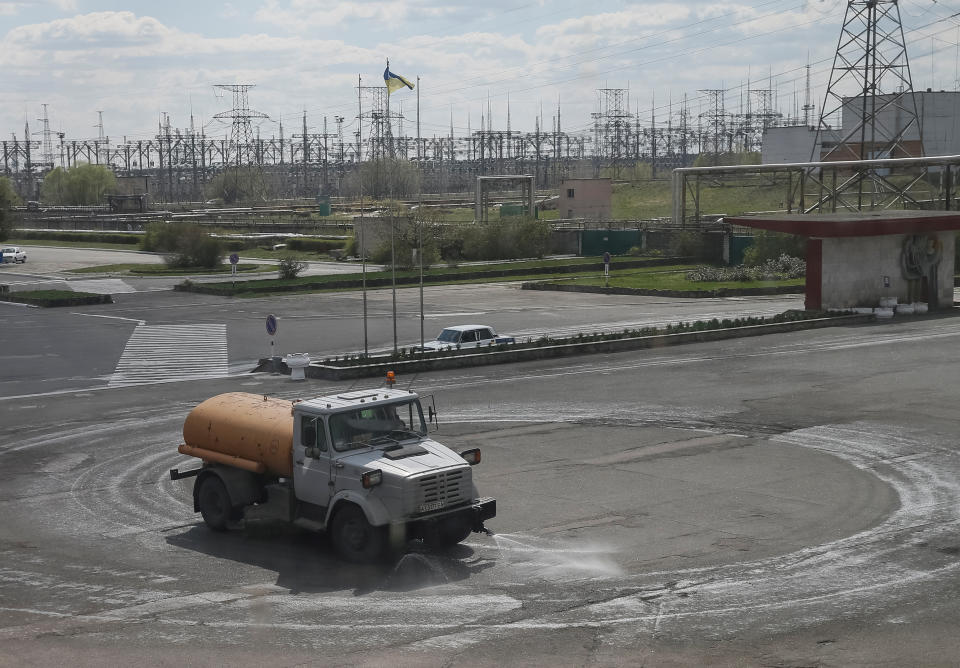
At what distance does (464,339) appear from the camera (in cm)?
3431

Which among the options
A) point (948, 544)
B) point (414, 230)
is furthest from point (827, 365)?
point (414, 230)

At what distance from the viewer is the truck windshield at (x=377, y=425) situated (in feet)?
47.2

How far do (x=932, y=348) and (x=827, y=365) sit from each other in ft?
16.9

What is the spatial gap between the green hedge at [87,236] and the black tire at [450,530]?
84.3m

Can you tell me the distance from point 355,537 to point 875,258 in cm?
3466

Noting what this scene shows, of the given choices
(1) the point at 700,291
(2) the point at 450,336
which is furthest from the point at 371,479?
(1) the point at 700,291

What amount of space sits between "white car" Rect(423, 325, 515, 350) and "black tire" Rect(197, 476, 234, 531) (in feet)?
59.5

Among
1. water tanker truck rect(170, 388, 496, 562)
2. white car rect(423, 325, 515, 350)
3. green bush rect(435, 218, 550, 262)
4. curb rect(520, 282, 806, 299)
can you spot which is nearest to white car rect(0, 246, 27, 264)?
green bush rect(435, 218, 550, 262)

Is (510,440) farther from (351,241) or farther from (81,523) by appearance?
(351,241)

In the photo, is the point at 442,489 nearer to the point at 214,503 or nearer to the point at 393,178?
the point at 214,503

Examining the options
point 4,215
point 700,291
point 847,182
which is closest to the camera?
point 700,291

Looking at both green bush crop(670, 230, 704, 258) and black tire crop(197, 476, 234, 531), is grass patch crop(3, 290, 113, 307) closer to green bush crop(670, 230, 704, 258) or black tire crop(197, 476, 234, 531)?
green bush crop(670, 230, 704, 258)

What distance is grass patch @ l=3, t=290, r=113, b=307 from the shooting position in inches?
2028

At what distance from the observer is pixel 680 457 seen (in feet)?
67.4
